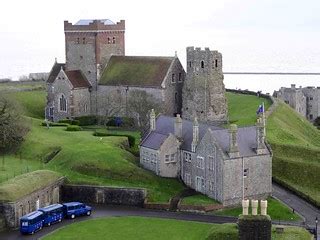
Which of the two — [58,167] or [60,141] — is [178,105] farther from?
[58,167]

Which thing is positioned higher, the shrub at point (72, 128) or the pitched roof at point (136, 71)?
the pitched roof at point (136, 71)

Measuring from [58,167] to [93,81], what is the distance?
82.1ft

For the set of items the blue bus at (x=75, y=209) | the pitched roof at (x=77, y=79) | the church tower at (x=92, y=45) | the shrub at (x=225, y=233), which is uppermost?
the church tower at (x=92, y=45)

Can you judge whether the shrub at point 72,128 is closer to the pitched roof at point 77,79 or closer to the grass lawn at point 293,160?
the pitched roof at point 77,79

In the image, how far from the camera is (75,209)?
150 ft

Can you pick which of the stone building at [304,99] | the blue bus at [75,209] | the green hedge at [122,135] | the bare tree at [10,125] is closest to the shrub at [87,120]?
the green hedge at [122,135]

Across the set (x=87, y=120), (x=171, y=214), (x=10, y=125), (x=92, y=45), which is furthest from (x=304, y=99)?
(x=171, y=214)

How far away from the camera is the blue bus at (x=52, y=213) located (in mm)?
43797

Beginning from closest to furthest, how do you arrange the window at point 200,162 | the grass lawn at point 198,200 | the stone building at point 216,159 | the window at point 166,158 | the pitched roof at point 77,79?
1. the grass lawn at point 198,200
2. the stone building at point 216,159
3. the window at point 200,162
4. the window at point 166,158
5. the pitched roof at point 77,79

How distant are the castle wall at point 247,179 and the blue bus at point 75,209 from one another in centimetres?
1025

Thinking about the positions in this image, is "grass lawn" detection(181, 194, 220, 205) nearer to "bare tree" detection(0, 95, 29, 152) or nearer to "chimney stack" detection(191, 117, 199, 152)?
"chimney stack" detection(191, 117, 199, 152)

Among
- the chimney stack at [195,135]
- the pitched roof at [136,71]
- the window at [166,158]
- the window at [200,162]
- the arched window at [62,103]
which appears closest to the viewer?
the window at [200,162]

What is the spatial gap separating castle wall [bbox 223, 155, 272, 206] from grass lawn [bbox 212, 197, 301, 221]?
2.80 feet

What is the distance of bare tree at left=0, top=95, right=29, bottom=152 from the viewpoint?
5856 cm
